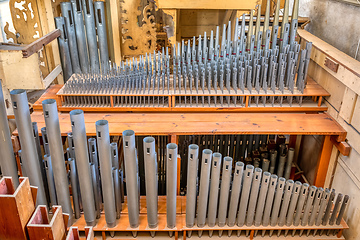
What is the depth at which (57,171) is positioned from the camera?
3025mm

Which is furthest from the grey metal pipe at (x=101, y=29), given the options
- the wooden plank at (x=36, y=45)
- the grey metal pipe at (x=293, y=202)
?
the grey metal pipe at (x=293, y=202)

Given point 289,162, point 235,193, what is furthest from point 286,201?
point 289,162

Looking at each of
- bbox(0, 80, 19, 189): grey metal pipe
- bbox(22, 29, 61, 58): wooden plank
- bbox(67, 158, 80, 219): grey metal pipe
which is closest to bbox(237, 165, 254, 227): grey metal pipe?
bbox(67, 158, 80, 219): grey metal pipe

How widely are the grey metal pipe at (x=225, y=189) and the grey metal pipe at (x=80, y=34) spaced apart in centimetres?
249

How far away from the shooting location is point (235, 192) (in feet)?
10.6

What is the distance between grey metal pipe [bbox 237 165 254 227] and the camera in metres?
3.13

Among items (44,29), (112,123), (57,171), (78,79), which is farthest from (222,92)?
(44,29)

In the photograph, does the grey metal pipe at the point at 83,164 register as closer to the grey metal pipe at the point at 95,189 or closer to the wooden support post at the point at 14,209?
the grey metal pipe at the point at 95,189

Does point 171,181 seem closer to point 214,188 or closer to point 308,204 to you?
point 214,188

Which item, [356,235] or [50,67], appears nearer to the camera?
[356,235]

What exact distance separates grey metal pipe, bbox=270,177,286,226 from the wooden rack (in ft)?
3.62

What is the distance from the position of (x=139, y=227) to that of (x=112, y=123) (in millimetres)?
1200

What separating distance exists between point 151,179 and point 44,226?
1732 mm

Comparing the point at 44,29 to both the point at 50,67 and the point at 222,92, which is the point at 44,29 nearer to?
the point at 50,67
